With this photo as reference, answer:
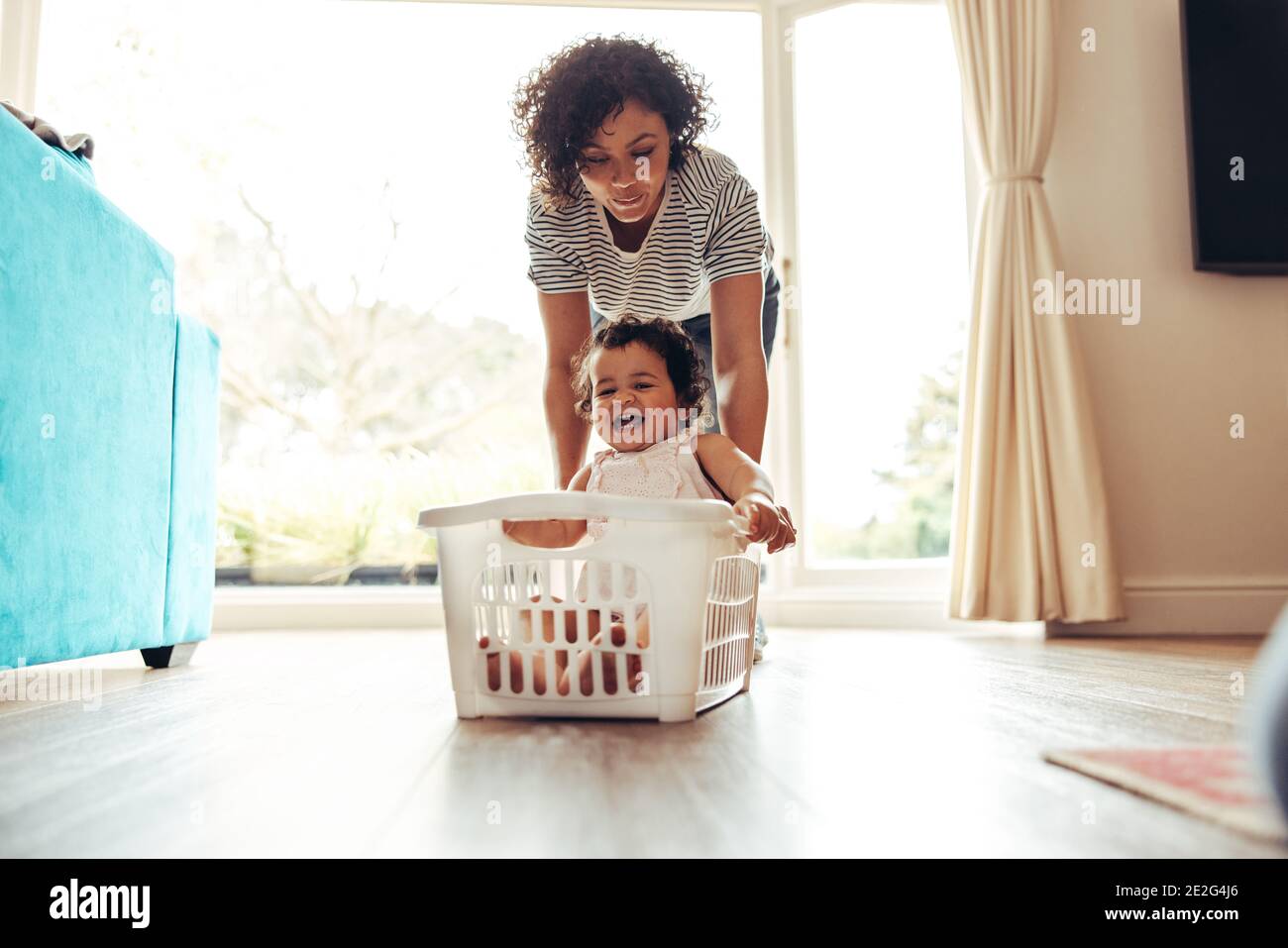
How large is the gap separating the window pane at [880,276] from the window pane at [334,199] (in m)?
0.26

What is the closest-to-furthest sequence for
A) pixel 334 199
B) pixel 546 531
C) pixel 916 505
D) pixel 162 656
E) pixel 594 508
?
pixel 594 508 < pixel 546 531 < pixel 162 656 < pixel 916 505 < pixel 334 199

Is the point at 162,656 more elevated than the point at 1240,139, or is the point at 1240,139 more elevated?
the point at 1240,139

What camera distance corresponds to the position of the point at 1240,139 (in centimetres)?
253

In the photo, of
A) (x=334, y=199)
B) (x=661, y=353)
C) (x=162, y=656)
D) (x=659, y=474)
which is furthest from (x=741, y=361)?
(x=334, y=199)

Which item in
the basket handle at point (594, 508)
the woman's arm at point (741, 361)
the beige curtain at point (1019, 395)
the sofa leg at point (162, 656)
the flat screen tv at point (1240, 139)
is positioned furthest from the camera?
the flat screen tv at point (1240, 139)

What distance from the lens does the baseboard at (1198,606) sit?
248cm

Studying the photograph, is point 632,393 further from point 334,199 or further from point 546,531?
point 334,199

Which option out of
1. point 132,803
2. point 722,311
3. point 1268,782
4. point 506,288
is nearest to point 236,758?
point 132,803

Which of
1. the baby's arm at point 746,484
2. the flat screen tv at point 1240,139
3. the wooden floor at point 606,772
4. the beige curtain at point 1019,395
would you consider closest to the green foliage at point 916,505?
the beige curtain at point 1019,395

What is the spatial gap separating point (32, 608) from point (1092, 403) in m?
2.47

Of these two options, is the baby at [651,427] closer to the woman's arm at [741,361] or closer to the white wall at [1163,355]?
the woman's arm at [741,361]

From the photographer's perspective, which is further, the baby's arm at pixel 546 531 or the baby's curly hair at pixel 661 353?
the baby's curly hair at pixel 661 353

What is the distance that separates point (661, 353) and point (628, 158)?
299 mm

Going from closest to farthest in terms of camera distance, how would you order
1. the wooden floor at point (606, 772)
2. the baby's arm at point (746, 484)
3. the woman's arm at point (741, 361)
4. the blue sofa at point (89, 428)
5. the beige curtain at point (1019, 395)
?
1. the wooden floor at point (606, 772)
2. the baby's arm at point (746, 484)
3. the blue sofa at point (89, 428)
4. the woman's arm at point (741, 361)
5. the beige curtain at point (1019, 395)
